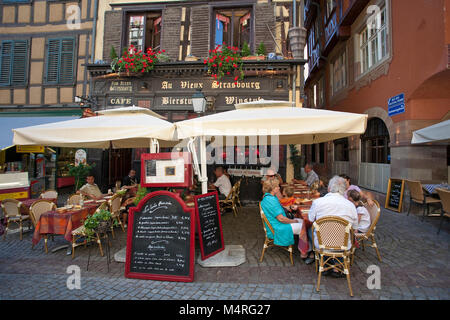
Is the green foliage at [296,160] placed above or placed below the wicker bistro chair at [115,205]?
above

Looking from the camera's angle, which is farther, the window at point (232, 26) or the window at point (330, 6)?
the window at point (330, 6)

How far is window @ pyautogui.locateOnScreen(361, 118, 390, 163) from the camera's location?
8652mm

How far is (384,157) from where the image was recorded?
8.73 meters

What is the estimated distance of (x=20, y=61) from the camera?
1096 cm

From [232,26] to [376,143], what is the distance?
7.09m

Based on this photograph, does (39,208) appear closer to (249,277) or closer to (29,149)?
(249,277)

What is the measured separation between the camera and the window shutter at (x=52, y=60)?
1081 cm

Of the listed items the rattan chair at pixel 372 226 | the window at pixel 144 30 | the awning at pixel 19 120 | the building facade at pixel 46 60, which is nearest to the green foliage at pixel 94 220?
the rattan chair at pixel 372 226

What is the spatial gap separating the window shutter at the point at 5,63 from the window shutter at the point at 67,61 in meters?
2.54

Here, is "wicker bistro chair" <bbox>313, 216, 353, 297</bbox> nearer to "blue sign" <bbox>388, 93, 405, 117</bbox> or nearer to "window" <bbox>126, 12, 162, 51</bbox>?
"blue sign" <bbox>388, 93, 405, 117</bbox>

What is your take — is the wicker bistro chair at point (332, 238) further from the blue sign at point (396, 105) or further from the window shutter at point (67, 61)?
the window shutter at point (67, 61)
